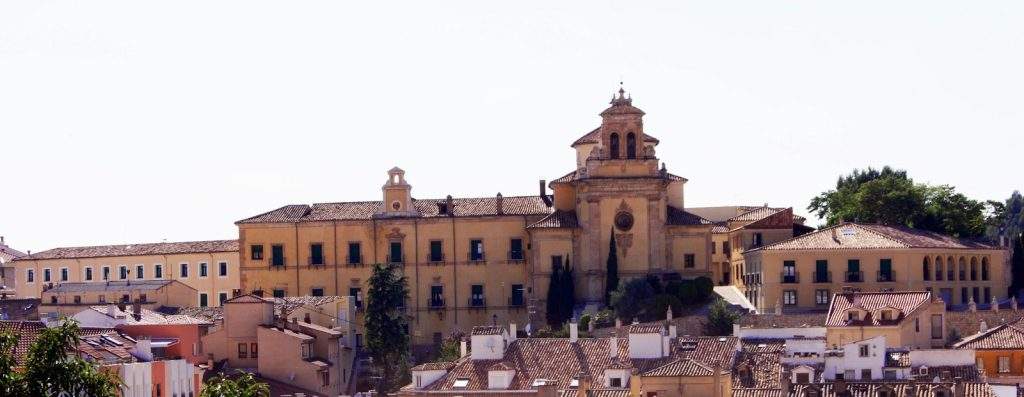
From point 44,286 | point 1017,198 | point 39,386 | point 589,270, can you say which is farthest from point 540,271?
point 1017,198

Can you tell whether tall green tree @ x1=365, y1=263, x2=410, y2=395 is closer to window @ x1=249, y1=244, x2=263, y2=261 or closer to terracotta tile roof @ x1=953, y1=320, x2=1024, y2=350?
window @ x1=249, y1=244, x2=263, y2=261

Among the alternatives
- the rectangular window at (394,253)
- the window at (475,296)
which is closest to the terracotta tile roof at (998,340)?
the window at (475,296)

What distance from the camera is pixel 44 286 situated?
364 feet

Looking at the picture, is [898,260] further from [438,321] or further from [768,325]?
[438,321]

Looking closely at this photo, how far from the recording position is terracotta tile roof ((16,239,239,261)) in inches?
4407

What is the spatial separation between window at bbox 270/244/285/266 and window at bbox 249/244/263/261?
1.57ft

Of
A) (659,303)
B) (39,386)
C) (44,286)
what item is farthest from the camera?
(44,286)

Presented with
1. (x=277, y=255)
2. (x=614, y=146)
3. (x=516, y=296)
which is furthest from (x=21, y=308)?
(x=614, y=146)

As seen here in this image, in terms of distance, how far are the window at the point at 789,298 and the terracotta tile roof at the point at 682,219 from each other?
5007 millimetres

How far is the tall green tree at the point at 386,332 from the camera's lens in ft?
301

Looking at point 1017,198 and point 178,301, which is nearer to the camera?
point 178,301

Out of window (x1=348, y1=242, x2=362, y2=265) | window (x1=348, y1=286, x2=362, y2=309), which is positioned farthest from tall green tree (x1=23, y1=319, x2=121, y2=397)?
window (x1=348, y1=242, x2=362, y2=265)

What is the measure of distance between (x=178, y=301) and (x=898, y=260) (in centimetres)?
3066

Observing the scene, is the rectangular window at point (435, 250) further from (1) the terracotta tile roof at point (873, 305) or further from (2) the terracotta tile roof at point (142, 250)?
(1) the terracotta tile roof at point (873, 305)
